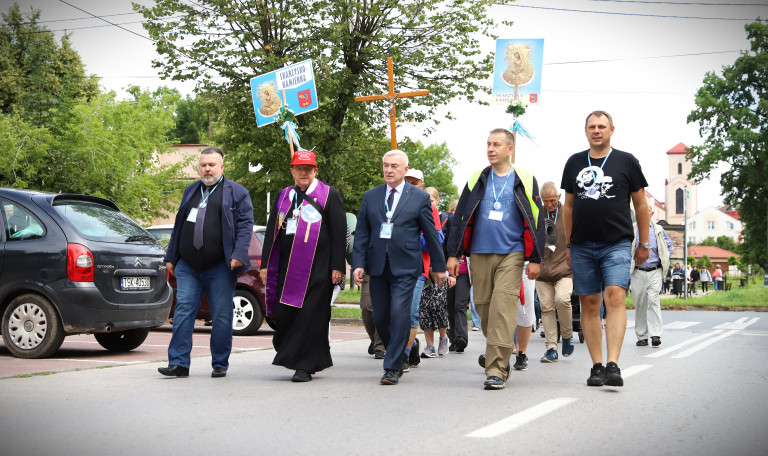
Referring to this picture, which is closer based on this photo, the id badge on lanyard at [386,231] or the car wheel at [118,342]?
the id badge on lanyard at [386,231]

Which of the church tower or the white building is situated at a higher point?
the church tower

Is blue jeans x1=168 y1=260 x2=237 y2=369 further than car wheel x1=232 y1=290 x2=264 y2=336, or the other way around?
car wheel x1=232 y1=290 x2=264 y2=336

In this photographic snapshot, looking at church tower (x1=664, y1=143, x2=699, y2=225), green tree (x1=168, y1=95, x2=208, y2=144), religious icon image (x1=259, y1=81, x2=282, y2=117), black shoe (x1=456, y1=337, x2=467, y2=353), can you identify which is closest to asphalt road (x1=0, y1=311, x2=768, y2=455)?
black shoe (x1=456, y1=337, x2=467, y2=353)

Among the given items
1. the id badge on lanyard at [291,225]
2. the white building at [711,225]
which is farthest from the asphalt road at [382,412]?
the white building at [711,225]

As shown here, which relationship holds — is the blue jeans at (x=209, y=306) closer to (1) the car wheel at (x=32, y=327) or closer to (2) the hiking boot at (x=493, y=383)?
(1) the car wheel at (x=32, y=327)

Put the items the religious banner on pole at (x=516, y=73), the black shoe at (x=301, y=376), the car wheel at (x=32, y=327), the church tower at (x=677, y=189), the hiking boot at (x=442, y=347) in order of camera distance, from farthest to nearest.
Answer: the church tower at (x=677, y=189) → the religious banner on pole at (x=516, y=73) → the hiking boot at (x=442, y=347) → the car wheel at (x=32, y=327) → the black shoe at (x=301, y=376)

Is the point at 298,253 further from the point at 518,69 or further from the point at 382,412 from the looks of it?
the point at 518,69

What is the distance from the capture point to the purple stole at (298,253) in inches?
318

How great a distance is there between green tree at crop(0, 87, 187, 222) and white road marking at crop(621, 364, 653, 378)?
54.2 feet

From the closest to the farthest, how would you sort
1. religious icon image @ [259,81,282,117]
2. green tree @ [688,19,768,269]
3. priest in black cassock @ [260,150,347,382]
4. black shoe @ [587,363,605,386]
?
black shoe @ [587,363,605,386] → priest in black cassock @ [260,150,347,382] → religious icon image @ [259,81,282,117] → green tree @ [688,19,768,269]

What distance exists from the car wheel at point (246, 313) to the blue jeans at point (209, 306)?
5.48 metres

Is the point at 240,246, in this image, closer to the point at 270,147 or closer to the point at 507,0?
the point at 270,147

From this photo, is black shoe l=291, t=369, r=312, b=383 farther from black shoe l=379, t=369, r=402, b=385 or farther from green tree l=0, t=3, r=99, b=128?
green tree l=0, t=3, r=99, b=128

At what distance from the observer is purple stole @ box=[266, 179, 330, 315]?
808cm
